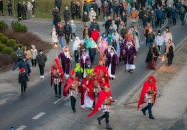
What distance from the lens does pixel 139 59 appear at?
1267 inches

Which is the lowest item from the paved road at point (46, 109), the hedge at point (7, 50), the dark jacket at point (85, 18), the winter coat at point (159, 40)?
the paved road at point (46, 109)

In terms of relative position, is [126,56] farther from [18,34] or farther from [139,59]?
[18,34]

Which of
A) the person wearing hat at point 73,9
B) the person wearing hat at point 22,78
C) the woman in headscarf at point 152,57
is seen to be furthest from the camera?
the person wearing hat at point 73,9

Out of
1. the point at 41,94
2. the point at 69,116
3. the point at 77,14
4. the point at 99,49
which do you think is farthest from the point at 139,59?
the point at 77,14

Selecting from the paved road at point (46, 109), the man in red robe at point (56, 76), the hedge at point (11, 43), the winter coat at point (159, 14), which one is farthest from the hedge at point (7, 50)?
the winter coat at point (159, 14)

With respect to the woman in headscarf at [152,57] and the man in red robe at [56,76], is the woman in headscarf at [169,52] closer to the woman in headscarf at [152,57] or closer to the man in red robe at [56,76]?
the woman in headscarf at [152,57]

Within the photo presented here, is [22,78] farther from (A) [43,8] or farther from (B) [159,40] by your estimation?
(A) [43,8]

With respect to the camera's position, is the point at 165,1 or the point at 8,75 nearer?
the point at 8,75

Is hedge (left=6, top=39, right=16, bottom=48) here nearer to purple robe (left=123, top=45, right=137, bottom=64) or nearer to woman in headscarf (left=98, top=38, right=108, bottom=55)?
woman in headscarf (left=98, top=38, right=108, bottom=55)

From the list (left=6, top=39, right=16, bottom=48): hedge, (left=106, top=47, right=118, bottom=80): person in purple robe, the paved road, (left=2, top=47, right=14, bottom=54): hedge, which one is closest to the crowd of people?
(left=106, top=47, right=118, bottom=80): person in purple robe

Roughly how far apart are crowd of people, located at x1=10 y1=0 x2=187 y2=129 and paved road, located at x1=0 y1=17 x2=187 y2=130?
0.45m

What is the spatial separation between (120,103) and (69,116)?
8.34 feet

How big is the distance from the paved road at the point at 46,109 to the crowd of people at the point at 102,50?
451 mm

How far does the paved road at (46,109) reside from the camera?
21375 mm
